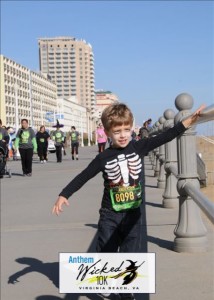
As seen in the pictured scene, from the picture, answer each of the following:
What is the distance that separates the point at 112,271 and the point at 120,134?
36.5 inches

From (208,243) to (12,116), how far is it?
440 ft

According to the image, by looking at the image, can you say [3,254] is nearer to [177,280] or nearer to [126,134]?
[177,280]

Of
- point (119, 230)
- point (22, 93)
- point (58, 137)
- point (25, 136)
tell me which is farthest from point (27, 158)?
point (22, 93)

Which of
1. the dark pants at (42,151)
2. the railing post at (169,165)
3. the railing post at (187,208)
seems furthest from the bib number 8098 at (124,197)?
the dark pants at (42,151)

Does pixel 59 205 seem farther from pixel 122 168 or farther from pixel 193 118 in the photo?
pixel 193 118

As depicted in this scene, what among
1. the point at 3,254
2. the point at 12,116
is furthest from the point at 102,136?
the point at 12,116

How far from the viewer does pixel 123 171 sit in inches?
130

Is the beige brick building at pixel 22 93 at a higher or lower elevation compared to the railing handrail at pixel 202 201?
higher

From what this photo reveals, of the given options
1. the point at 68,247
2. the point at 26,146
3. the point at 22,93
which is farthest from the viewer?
the point at 22,93

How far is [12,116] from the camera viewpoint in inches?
5354

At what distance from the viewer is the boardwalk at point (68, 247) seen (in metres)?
3.99

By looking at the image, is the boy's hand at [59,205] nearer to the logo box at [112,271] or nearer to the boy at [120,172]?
the boy at [120,172]

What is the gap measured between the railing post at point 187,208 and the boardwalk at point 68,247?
0.30ft

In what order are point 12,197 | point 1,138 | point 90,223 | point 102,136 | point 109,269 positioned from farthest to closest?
1. point 102,136
2. point 1,138
3. point 12,197
4. point 90,223
5. point 109,269
